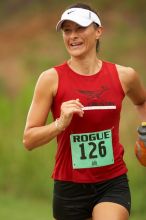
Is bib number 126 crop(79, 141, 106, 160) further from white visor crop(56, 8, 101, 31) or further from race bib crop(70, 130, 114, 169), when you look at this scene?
white visor crop(56, 8, 101, 31)

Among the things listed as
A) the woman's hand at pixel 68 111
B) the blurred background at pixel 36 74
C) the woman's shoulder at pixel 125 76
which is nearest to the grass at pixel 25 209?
Answer: the blurred background at pixel 36 74

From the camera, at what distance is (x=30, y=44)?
1606 cm

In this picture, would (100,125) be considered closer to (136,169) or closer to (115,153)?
(115,153)

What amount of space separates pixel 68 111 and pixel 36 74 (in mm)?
8986

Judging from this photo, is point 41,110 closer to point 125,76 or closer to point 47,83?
point 47,83

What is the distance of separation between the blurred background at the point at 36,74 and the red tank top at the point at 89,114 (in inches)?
127

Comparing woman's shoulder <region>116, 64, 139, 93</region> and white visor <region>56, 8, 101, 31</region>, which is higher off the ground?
white visor <region>56, 8, 101, 31</region>

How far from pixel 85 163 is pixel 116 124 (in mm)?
261

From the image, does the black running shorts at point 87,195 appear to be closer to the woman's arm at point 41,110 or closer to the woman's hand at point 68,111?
the woman's arm at point 41,110

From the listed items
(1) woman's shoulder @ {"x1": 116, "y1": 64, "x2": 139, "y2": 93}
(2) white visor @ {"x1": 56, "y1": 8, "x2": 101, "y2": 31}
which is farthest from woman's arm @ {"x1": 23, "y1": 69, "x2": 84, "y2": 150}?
(1) woman's shoulder @ {"x1": 116, "y1": 64, "x2": 139, "y2": 93}

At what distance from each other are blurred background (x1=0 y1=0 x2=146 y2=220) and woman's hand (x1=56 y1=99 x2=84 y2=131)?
3.56 m

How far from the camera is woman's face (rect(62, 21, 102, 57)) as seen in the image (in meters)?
→ 4.38

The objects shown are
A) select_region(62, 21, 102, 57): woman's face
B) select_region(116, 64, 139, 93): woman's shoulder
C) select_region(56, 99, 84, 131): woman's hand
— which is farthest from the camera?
select_region(116, 64, 139, 93): woman's shoulder

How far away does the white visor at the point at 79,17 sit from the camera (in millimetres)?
4352
